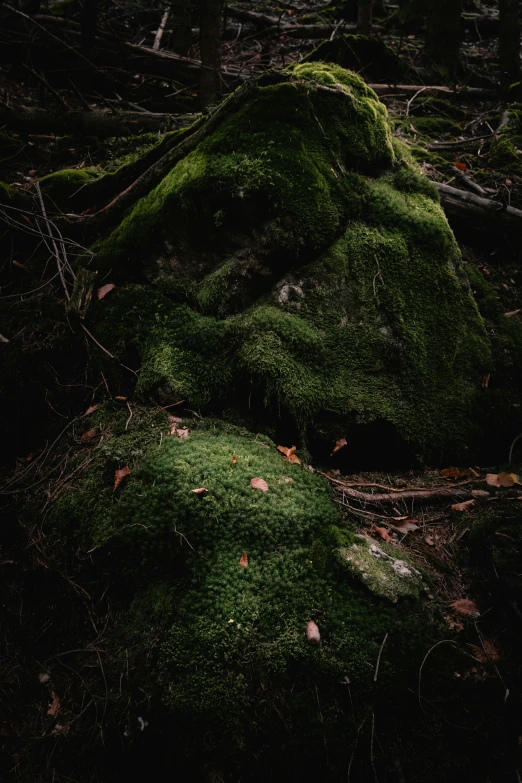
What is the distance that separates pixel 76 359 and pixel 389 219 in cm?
303

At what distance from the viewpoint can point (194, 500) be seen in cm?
276

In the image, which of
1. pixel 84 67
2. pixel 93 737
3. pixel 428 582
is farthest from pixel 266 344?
pixel 84 67

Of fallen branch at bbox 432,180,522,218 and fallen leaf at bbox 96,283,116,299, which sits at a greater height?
fallen branch at bbox 432,180,522,218

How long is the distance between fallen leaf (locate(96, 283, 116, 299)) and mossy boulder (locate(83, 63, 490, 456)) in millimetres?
87

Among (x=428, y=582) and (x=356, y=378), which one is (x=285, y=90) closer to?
(x=356, y=378)

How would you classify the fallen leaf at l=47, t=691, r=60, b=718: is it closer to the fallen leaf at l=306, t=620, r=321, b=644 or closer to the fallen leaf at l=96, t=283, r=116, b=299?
the fallen leaf at l=306, t=620, r=321, b=644

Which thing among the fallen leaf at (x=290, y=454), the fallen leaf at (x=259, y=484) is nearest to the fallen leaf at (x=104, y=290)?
the fallen leaf at (x=290, y=454)

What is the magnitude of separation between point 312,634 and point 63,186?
4567mm

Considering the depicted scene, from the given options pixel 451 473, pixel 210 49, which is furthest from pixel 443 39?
pixel 451 473

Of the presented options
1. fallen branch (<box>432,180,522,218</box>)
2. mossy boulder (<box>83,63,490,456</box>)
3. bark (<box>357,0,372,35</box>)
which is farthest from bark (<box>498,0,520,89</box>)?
mossy boulder (<box>83,63,490,456</box>)

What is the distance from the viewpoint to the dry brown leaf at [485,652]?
8.04 ft

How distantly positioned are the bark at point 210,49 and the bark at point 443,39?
5052 millimetres

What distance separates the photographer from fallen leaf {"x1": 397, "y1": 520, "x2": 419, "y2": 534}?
3.15m

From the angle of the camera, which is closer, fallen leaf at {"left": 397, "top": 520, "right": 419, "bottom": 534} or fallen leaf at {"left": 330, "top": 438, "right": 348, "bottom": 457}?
fallen leaf at {"left": 397, "top": 520, "right": 419, "bottom": 534}
